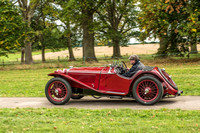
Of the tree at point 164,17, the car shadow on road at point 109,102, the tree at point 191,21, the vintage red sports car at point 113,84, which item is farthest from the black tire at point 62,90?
the tree at point 164,17

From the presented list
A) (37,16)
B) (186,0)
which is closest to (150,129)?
(186,0)

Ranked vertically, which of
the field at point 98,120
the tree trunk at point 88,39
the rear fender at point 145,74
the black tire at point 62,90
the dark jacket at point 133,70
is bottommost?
the field at point 98,120

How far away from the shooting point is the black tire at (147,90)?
739 centimetres

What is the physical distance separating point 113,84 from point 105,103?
2.29ft

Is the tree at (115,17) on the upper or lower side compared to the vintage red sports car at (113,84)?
upper

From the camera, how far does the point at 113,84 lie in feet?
25.8

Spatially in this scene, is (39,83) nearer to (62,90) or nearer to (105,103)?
(62,90)

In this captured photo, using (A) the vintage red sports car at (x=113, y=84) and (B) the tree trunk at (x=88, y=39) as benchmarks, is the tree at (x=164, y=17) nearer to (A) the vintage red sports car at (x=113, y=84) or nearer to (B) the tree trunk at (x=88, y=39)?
(B) the tree trunk at (x=88, y=39)

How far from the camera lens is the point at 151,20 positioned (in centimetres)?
2373

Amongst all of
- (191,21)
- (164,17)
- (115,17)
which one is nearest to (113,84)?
(191,21)

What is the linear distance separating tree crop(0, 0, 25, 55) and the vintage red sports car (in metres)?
18.1

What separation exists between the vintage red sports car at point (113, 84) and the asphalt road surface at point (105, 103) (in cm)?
23

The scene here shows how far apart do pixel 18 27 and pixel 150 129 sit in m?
23.9

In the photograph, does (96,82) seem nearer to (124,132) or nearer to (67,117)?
(67,117)
